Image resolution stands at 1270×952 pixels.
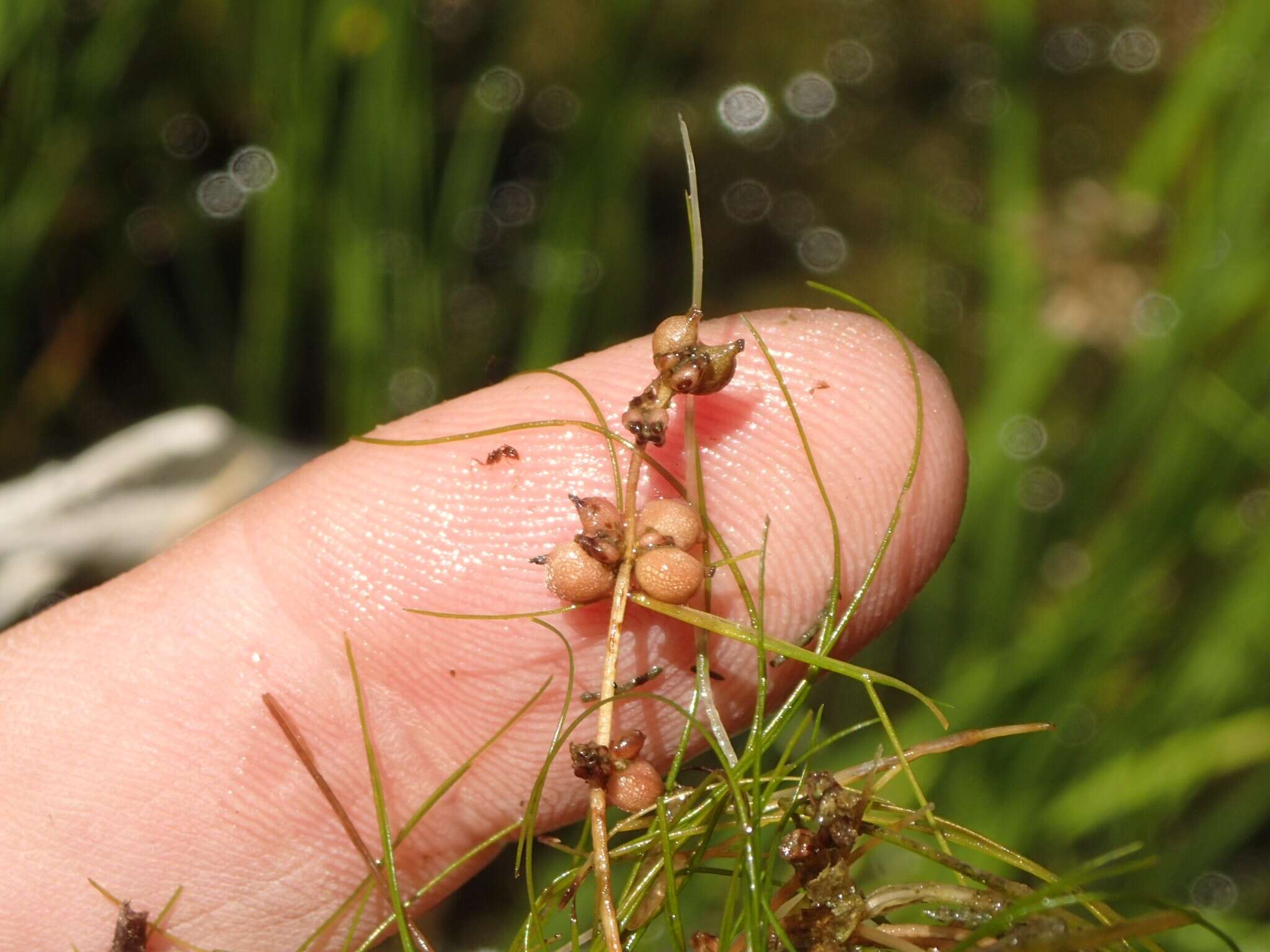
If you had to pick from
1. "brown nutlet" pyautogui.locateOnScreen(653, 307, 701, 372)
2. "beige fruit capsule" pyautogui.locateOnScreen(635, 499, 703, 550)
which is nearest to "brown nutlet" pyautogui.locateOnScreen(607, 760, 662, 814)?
"beige fruit capsule" pyautogui.locateOnScreen(635, 499, 703, 550)

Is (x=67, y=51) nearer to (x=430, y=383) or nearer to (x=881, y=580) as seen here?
(x=430, y=383)

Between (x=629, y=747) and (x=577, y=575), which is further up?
(x=577, y=575)

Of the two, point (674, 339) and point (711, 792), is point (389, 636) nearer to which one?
point (711, 792)

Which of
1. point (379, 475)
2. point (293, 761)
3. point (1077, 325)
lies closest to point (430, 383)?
point (379, 475)

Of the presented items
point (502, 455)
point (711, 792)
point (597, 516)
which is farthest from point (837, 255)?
point (711, 792)

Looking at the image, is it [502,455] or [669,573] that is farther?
[502,455]

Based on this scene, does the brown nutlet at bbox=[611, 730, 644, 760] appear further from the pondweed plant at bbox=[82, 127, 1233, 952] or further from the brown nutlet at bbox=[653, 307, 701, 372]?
the brown nutlet at bbox=[653, 307, 701, 372]
